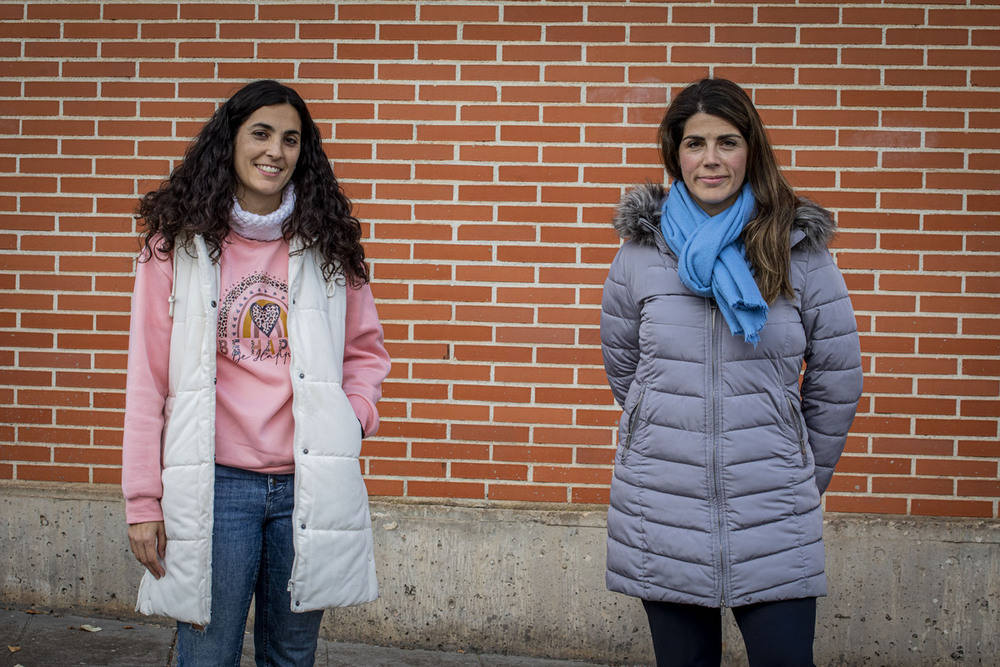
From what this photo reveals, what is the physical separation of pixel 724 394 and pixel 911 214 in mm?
2087

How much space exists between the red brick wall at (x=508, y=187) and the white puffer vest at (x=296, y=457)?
169cm

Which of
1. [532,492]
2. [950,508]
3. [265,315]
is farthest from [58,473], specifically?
[950,508]

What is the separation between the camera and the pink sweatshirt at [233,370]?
7.84 ft

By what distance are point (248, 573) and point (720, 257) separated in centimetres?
144

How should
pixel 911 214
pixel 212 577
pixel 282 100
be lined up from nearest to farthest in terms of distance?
pixel 212 577
pixel 282 100
pixel 911 214

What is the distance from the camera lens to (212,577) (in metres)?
2.43

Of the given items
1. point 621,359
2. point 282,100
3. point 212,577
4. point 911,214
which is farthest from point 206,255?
point 911,214

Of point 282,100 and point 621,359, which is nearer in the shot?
point 282,100

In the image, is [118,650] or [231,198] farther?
[118,650]

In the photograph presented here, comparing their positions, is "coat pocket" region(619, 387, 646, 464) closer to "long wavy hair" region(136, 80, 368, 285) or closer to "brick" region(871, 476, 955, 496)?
"long wavy hair" region(136, 80, 368, 285)

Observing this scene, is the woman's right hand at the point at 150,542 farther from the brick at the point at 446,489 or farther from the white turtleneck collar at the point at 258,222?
the brick at the point at 446,489

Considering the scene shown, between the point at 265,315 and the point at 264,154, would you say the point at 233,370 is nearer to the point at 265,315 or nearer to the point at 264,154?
the point at 265,315

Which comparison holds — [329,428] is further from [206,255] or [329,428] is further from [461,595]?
[461,595]

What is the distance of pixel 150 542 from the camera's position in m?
2.39
